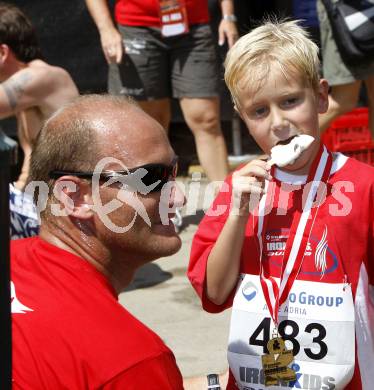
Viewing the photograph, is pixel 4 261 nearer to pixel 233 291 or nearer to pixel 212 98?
pixel 233 291

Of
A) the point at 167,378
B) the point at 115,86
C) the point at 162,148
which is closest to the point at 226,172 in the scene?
the point at 115,86

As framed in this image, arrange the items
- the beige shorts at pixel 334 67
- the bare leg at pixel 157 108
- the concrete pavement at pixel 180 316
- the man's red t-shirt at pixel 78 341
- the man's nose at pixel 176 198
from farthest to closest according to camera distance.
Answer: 1. the bare leg at pixel 157 108
2. the beige shorts at pixel 334 67
3. the concrete pavement at pixel 180 316
4. the man's nose at pixel 176 198
5. the man's red t-shirt at pixel 78 341

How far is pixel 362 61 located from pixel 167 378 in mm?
3883

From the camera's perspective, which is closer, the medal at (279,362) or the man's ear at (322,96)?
the medal at (279,362)

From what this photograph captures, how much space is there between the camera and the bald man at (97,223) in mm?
1977

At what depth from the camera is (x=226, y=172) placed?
591 cm

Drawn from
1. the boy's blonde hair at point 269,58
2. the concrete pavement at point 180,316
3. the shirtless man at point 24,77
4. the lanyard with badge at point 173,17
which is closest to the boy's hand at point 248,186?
the boy's blonde hair at point 269,58

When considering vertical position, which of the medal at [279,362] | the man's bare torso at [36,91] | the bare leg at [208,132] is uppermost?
the man's bare torso at [36,91]

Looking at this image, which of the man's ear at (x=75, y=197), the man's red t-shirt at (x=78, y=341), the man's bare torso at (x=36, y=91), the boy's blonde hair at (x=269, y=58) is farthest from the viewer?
the man's bare torso at (x=36, y=91)

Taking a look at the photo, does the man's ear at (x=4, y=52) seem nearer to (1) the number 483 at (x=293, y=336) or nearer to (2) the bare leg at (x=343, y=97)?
(2) the bare leg at (x=343, y=97)

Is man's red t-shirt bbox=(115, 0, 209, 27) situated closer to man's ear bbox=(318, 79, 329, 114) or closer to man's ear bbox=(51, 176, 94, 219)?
man's ear bbox=(318, 79, 329, 114)

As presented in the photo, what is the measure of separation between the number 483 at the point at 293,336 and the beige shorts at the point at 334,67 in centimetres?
309

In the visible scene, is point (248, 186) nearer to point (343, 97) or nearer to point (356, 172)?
point (356, 172)

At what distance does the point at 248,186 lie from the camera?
8.56 feet
